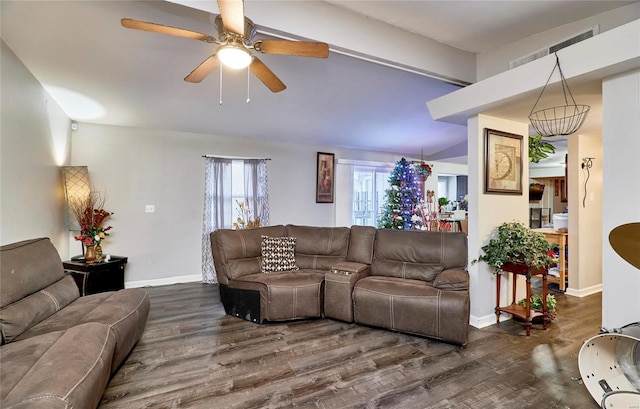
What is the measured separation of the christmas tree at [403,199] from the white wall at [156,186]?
223 centimetres

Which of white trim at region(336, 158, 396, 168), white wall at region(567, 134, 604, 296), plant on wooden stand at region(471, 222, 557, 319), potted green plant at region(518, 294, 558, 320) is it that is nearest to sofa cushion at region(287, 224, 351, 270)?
plant on wooden stand at region(471, 222, 557, 319)

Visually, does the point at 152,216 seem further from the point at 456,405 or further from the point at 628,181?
the point at 628,181

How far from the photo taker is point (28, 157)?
2779 millimetres

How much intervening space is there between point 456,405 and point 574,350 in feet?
4.98

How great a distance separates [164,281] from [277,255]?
2177mm

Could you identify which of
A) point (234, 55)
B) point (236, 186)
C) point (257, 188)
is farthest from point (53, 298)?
point (257, 188)

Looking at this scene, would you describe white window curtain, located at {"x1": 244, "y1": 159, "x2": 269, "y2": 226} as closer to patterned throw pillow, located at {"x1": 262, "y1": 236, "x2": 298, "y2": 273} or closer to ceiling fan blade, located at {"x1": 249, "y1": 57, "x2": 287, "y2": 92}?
patterned throw pillow, located at {"x1": 262, "y1": 236, "x2": 298, "y2": 273}

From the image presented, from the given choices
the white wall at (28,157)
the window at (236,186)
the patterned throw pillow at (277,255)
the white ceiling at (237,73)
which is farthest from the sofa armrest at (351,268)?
the white wall at (28,157)

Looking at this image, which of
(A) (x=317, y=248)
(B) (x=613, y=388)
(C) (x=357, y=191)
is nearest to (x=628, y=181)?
(B) (x=613, y=388)

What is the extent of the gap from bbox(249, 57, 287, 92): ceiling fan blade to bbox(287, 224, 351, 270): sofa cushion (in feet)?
6.52

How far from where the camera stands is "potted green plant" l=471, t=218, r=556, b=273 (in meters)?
2.88

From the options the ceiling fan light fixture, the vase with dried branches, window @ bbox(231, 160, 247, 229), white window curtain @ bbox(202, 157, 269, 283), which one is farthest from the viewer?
window @ bbox(231, 160, 247, 229)

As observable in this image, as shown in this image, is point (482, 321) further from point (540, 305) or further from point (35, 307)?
point (35, 307)

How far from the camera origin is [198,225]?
486 centimetres
